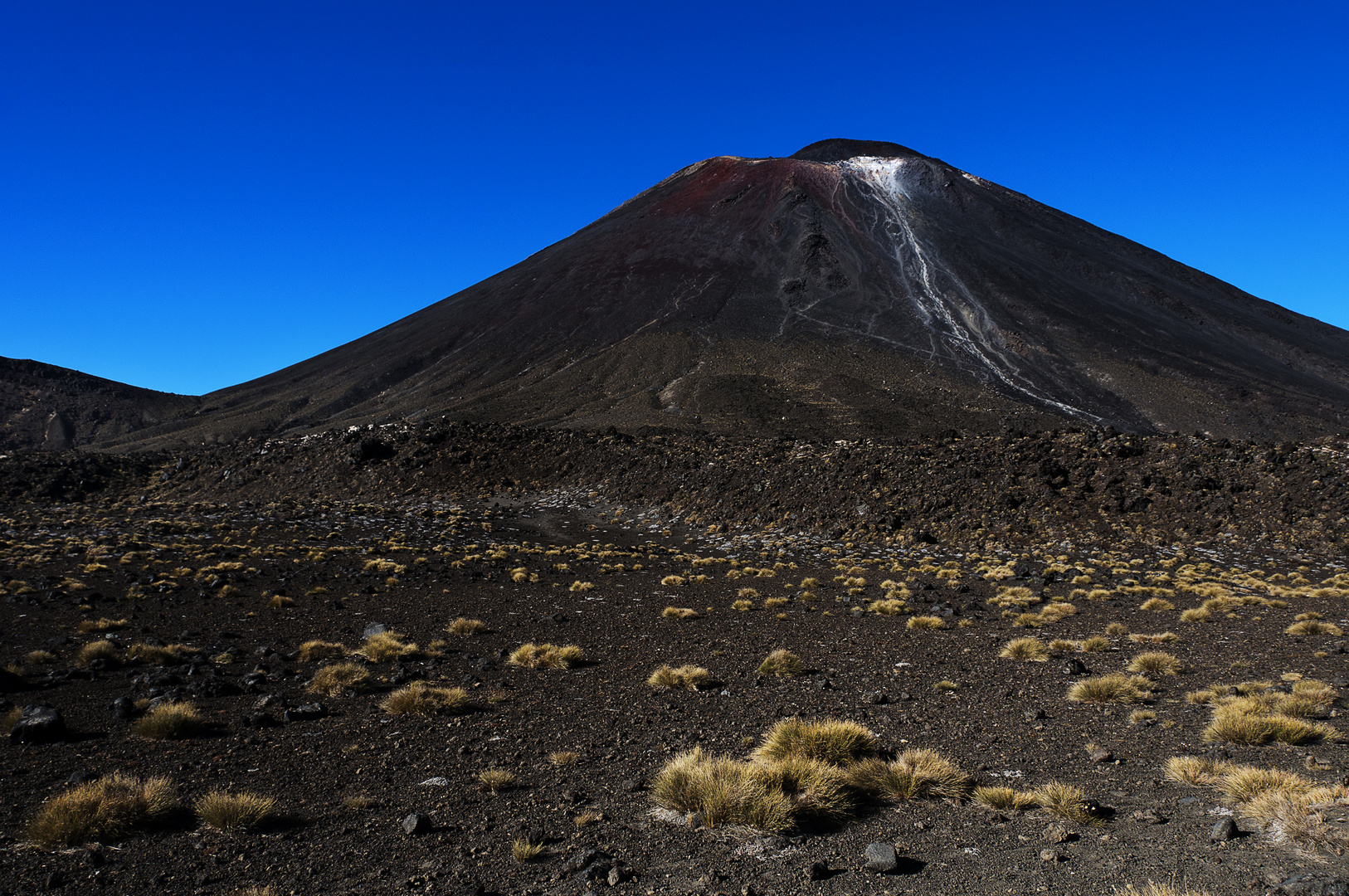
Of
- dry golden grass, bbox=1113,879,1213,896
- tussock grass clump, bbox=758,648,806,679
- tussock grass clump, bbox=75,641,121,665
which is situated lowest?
tussock grass clump, bbox=758,648,806,679

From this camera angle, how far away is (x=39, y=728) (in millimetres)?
6234

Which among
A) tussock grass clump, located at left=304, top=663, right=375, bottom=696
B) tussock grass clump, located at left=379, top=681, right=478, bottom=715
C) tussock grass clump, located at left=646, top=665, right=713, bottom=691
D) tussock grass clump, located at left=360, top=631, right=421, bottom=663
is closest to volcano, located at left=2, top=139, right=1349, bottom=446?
tussock grass clump, located at left=360, top=631, right=421, bottom=663

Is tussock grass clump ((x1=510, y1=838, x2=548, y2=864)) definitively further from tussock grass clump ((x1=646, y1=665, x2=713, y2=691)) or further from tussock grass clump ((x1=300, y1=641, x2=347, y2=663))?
tussock grass clump ((x1=300, y1=641, x2=347, y2=663))

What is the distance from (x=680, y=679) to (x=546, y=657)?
2042mm

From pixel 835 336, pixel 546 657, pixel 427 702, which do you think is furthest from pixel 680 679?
pixel 835 336

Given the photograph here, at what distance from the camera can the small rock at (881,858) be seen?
13.3 ft

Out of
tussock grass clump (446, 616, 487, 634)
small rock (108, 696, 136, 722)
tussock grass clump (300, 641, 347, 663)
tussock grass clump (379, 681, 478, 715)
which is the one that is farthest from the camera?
tussock grass clump (446, 616, 487, 634)

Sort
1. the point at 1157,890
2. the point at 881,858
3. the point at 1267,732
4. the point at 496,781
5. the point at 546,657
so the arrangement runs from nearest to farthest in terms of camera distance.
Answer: the point at 1157,890 < the point at 881,858 < the point at 496,781 < the point at 1267,732 < the point at 546,657

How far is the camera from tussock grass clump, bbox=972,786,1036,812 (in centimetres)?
483

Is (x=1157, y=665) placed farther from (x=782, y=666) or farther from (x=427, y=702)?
(x=427, y=702)

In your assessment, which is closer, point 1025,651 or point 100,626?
point 1025,651

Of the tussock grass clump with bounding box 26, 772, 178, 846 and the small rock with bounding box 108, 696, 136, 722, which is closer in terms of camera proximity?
the tussock grass clump with bounding box 26, 772, 178, 846

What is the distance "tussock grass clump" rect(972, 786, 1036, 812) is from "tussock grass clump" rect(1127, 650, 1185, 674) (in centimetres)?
472

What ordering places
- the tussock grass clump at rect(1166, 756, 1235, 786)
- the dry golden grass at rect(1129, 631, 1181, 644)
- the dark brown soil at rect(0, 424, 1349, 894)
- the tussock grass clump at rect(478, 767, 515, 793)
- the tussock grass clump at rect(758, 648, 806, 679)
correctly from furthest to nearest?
the dry golden grass at rect(1129, 631, 1181, 644) < the tussock grass clump at rect(758, 648, 806, 679) < the tussock grass clump at rect(478, 767, 515, 793) < the tussock grass clump at rect(1166, 756, 1235, 786) < the dark brown soil at rect(0, 424, 1349, 894)
